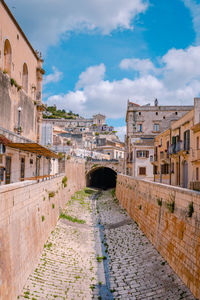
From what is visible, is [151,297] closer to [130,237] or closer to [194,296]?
[194,296]

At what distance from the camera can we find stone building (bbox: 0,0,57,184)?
16.2m

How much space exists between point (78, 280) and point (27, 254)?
2786mm

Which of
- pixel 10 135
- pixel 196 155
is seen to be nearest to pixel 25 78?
pixel 10 135

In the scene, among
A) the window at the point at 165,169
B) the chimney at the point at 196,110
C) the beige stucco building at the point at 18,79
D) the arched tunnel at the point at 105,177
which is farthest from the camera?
the arched tunnel at the point at 105,177

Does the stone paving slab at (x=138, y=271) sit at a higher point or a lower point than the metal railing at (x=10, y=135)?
lower

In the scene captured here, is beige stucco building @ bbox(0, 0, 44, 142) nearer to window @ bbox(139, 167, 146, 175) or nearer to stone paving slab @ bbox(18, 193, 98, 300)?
stone paving slab @ bbox(18, 193, 98, 300)

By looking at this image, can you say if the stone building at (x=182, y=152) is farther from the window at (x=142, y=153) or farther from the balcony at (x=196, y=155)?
the window at (x=142, y=153)

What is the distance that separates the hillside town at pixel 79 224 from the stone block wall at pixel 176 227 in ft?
0.11

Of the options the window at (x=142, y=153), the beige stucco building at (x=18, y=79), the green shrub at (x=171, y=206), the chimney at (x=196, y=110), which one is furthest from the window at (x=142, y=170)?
the green shrub at (x=171, y=206)

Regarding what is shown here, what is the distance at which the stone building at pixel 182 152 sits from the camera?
21.1 m

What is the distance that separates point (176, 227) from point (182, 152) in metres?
13.5

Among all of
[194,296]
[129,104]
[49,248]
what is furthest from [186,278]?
[129,104]

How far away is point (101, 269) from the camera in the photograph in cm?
1297

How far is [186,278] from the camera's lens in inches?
359
